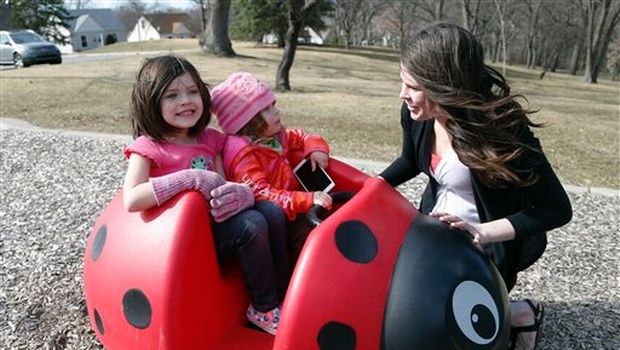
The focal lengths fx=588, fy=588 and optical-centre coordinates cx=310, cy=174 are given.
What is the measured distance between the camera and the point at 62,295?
11.0ft

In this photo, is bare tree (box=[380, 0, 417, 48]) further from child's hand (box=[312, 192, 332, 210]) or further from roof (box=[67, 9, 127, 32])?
child's hand (box=[312, 192, 332, 210])

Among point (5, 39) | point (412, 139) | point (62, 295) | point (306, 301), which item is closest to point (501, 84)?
point (412, 139)

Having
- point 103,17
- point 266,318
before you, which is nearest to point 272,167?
point 266,318

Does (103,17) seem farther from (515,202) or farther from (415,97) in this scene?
(515,202)

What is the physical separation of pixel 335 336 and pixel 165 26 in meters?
91.2

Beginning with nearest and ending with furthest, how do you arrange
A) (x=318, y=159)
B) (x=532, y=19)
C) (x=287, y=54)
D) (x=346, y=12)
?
(x=318, y=159), (x=287, y=54), (x=532, y=19), (x=346, y=12)

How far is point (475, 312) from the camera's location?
2.21 metres

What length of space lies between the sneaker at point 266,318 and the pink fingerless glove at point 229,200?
44 cm

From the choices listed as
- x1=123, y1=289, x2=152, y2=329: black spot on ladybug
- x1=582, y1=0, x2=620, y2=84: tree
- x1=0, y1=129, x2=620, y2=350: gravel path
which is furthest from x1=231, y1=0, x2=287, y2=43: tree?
x1=123, y1=289, x2=152, y2=329: black spot on ladybug

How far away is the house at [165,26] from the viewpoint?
3403 inches

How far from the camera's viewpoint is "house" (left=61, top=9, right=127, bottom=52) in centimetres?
7688

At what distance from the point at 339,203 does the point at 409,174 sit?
1.49 ft

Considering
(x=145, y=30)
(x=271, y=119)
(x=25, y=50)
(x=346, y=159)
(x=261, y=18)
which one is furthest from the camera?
(x=145, y=30)

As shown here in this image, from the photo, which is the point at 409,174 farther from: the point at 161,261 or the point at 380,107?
the point at 380,107
